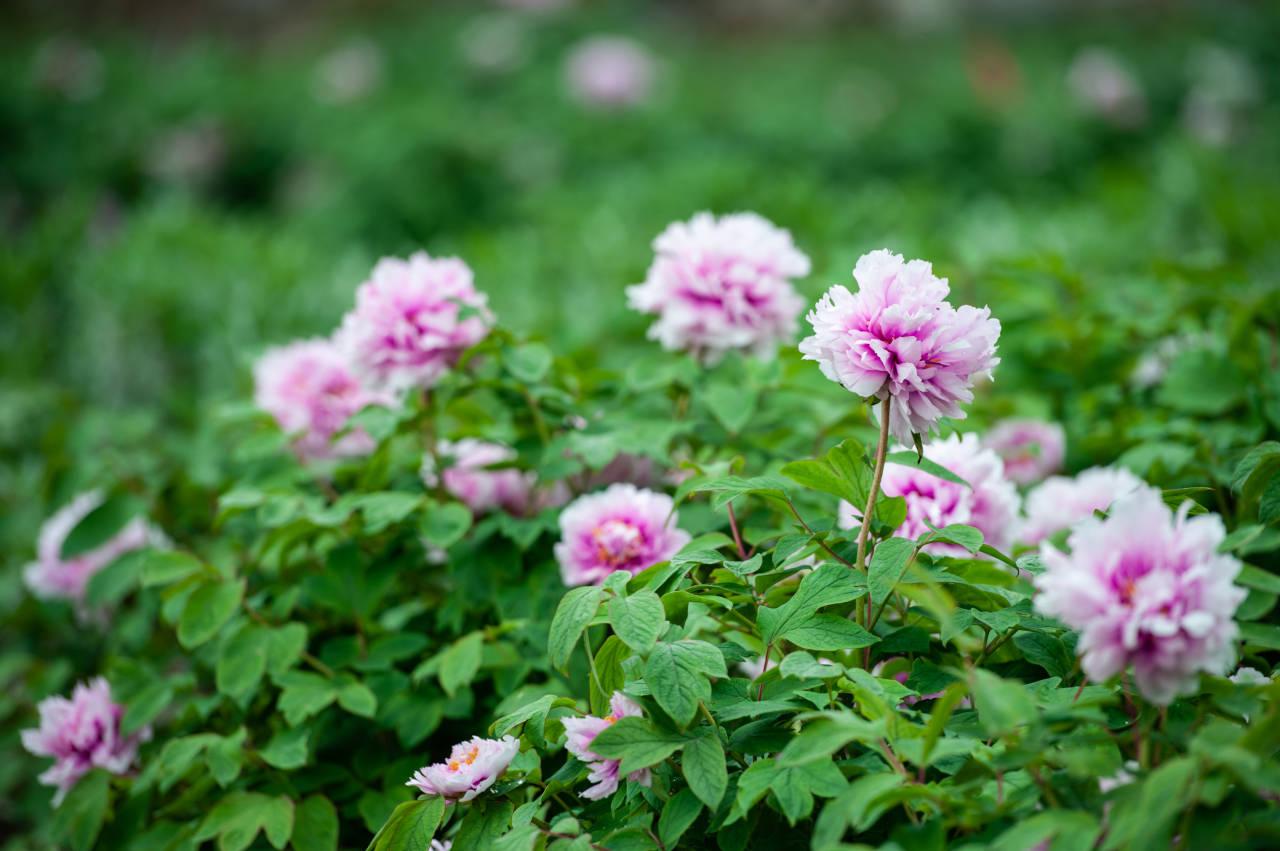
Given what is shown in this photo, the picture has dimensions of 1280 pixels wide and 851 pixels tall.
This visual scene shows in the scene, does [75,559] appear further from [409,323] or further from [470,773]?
[470,773]

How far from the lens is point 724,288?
1.64 m

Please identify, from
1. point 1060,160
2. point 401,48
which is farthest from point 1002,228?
point 401,48

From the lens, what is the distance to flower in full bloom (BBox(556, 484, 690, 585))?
1428 mm

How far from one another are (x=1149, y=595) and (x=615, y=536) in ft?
2.31

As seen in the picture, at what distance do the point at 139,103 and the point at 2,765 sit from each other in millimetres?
4886

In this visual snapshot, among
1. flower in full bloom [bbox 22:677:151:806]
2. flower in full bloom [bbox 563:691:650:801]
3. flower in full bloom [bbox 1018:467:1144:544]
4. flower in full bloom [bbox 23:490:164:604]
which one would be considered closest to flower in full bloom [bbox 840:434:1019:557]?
flower in full bloom [bbox 1018:467:1144:544]

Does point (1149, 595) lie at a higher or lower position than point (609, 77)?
higher

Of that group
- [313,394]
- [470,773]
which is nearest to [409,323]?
[313,394]

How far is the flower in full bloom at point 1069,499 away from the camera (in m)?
1.58

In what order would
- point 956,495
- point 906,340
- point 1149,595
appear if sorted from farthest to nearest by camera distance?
point 956,495
point 906,340
point 1149,595

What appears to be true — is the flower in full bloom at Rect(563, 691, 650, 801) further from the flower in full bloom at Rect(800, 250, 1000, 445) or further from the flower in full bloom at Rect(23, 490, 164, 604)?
the flower in full bloom at Rect(23, 490, 164, 604)

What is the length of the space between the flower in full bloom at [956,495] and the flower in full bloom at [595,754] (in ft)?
1.33

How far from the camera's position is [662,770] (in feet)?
3.78

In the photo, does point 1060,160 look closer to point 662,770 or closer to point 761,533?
point 761,533
